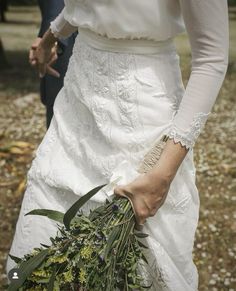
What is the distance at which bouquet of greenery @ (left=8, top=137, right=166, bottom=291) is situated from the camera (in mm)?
1396

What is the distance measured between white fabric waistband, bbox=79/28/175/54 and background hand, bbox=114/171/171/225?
40 centimetres

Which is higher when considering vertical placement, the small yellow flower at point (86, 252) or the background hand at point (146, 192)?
the background hand at point (146, 192)

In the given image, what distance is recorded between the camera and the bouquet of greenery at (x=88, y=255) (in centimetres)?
140

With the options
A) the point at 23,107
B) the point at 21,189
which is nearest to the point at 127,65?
the point at 21,189

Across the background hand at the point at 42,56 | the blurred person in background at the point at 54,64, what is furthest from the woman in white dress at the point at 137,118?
the blurred person in background at the point at 54,64

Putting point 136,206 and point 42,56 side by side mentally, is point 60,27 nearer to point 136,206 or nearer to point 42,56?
point 42,56

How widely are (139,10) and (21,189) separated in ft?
11.1

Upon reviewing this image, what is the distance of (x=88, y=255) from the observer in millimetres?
1388

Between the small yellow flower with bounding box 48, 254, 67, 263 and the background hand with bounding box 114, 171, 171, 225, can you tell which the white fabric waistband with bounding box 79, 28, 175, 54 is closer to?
the background hand with bounding box 114, 171, 171, 225

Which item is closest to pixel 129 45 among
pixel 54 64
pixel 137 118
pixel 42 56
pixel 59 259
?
pixel 137 118

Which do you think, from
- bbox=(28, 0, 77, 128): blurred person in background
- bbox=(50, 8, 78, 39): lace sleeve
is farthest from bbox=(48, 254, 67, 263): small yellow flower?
bbox=(28, 0, 77, 128): blurred person in background

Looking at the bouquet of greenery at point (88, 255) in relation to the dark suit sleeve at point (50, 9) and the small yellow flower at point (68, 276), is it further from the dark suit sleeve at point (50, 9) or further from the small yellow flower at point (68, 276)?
the dark suit sleeve at point (50, 9)

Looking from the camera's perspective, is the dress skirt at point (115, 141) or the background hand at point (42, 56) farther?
the background hand at point (42, 56)

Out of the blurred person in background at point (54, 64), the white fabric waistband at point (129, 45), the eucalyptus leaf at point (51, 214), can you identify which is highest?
the white fabric waistband at point (129, 45)
